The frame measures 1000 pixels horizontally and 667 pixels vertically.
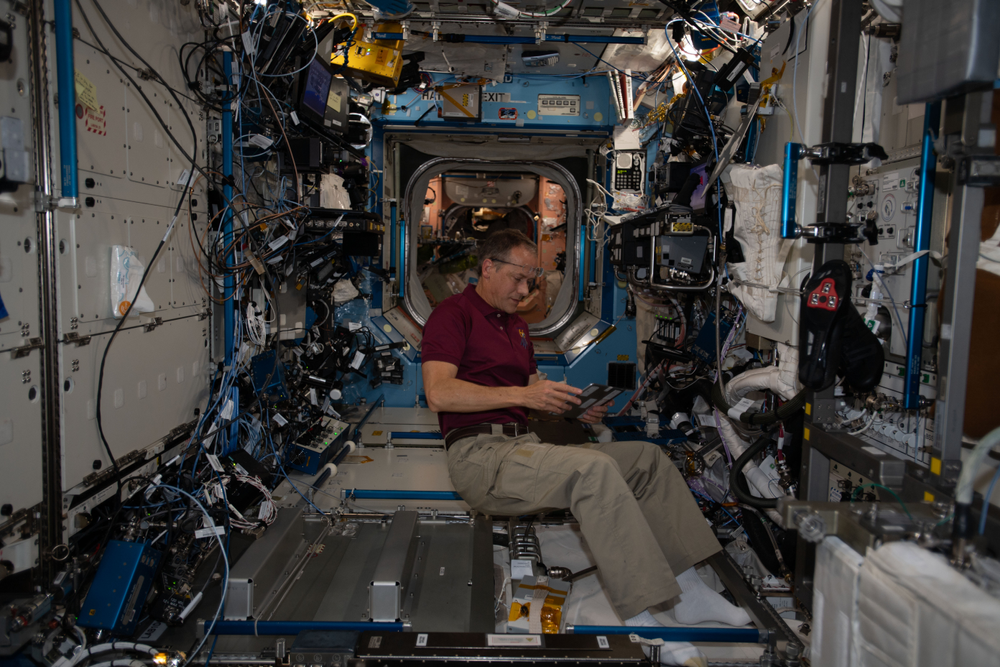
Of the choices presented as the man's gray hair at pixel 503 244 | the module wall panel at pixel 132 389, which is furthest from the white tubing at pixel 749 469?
the module wall panel at pixel 132 389

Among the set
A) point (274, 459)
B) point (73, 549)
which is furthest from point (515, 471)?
point (274, 459)

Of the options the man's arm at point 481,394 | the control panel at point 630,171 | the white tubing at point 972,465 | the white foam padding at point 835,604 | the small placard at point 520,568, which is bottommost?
the small placard at point 520,568

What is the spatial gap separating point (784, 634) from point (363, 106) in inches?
179

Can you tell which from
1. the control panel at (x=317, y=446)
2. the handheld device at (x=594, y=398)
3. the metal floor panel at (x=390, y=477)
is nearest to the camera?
the handheld device at (x=594, y=398)

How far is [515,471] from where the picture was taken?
90.1 inches

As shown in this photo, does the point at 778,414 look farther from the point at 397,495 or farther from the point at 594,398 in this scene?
the point at 397,495

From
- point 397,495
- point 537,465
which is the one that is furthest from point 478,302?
point 397,495

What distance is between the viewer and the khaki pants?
1988 millimetres

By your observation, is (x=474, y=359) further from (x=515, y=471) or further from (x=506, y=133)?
(x=506, y=133)

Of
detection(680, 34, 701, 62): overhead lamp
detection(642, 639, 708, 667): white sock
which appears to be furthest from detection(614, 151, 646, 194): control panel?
detection(642, 639, 708, 667): white sock

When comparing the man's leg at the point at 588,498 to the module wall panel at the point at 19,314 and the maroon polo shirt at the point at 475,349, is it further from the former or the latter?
the module wall panel at the point at 19,314

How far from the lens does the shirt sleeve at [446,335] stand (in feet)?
8.45

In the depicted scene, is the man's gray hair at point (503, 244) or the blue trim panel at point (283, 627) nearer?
the blue trim panel at point (283, 627)

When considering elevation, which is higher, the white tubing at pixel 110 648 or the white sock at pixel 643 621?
the white sock at pixel 643 621
